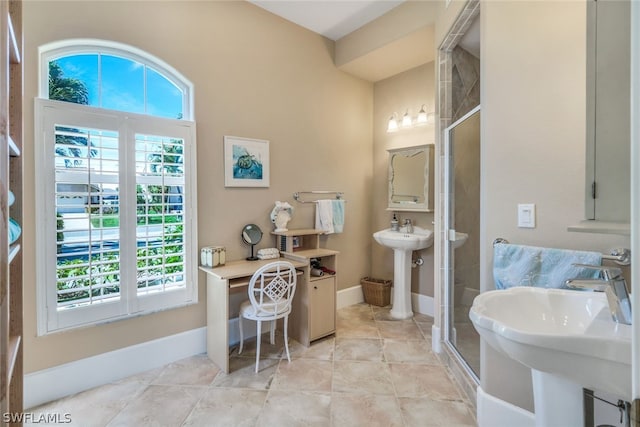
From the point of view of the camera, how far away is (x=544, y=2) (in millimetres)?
1556

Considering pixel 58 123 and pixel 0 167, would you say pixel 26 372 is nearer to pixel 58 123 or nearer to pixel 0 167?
pixel 58 123

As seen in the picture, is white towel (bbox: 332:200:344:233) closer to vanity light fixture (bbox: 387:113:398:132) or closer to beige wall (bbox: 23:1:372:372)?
beige wall (bbox: 23:1:372:372)

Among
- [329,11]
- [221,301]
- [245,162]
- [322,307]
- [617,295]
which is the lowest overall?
[322,307]

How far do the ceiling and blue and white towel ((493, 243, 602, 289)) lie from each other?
266 centimetres

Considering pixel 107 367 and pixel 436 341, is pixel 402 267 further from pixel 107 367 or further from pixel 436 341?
pixel 107 367

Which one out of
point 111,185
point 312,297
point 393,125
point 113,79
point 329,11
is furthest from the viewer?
point 393,125

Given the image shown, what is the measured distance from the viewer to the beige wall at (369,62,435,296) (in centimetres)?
352

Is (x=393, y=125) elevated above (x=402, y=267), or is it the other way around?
(x=393, y=125)

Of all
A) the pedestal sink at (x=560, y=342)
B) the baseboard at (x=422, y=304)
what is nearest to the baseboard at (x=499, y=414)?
the pedestal sink at (x=560, y=342)

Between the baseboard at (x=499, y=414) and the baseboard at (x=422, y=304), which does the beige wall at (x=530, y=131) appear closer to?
the baseboard at (x=499, y=414)

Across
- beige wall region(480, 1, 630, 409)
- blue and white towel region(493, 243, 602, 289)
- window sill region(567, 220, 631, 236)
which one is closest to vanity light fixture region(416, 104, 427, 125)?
Result: beige wall region(480, 1, 630, 409)

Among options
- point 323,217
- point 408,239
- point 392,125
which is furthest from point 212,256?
point 392,125

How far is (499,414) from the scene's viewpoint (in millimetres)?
1689

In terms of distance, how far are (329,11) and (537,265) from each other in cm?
296
